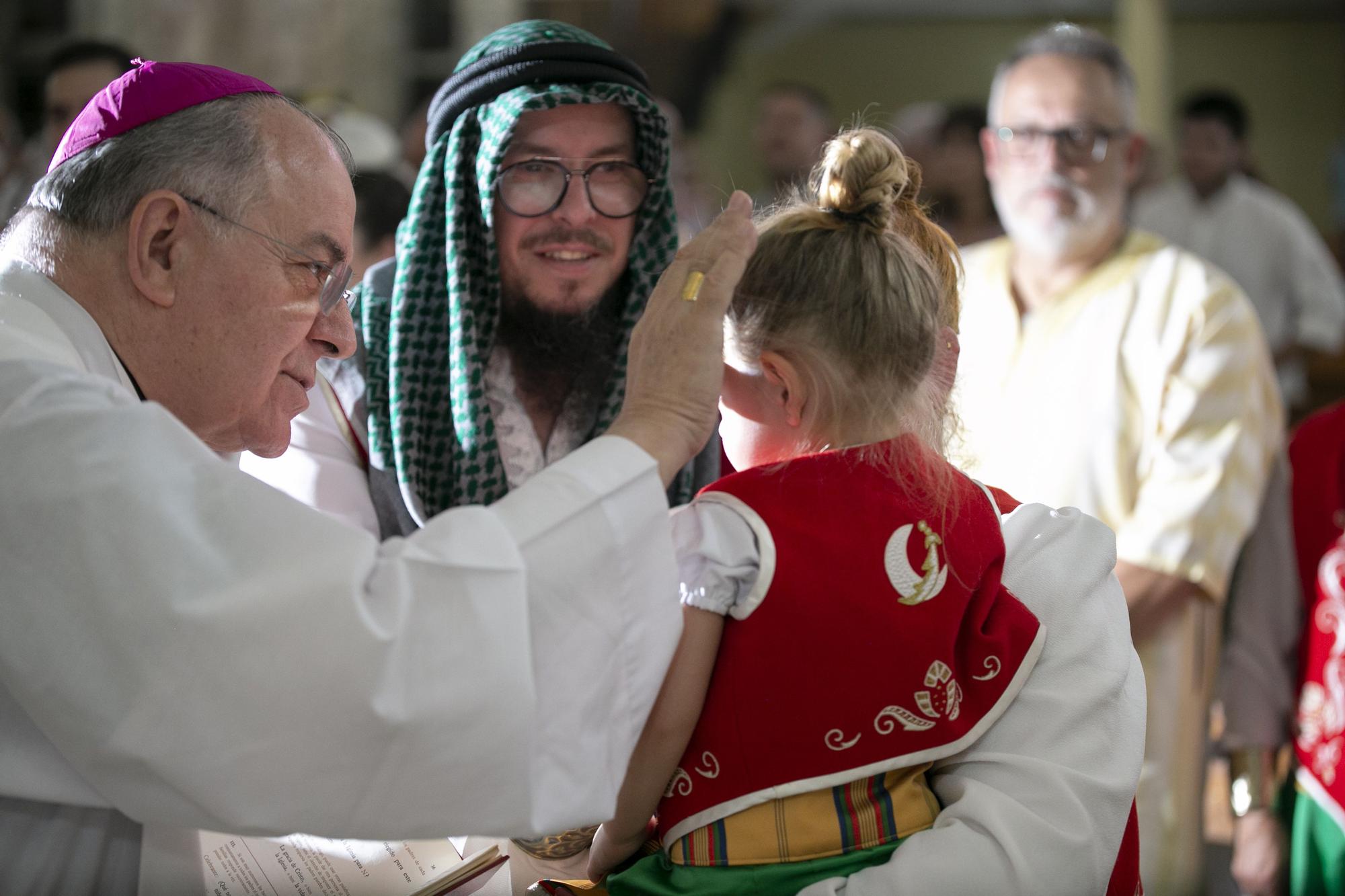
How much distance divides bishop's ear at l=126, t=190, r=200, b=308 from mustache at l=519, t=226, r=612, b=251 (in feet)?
2.88

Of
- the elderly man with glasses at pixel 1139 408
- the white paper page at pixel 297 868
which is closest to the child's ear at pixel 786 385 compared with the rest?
the white paper page at pixel 297 868

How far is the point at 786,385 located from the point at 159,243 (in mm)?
885

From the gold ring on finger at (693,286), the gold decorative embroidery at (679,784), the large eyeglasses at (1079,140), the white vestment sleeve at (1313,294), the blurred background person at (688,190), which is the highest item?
the blurred background person at (688,190)

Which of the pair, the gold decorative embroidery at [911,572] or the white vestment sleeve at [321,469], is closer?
the gold decorative embroidery at [911,572]

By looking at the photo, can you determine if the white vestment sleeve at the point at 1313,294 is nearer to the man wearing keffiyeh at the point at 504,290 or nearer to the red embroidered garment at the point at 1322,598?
the red embroidered garment at the point at 1322,598

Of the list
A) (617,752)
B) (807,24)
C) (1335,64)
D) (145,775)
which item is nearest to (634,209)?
(617,752)

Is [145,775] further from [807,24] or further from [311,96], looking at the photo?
[807,24]

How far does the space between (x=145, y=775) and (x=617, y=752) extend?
21.2 inches

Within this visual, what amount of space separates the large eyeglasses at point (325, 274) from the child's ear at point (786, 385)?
25.5 inches

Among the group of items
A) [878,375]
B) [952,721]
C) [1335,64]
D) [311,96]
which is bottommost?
[952,721]

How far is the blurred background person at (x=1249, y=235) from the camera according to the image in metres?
6.92

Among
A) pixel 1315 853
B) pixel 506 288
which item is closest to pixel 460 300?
pixel 506 288

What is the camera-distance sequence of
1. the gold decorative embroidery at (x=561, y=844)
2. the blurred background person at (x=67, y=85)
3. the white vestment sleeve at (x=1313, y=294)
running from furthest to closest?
the white vestment sleeve at (x=1313, y=294) → the blurred background person at (x=67, y=85) → the gold decorative embroidery at (x=561, y=844)

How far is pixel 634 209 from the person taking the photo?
2648mm
